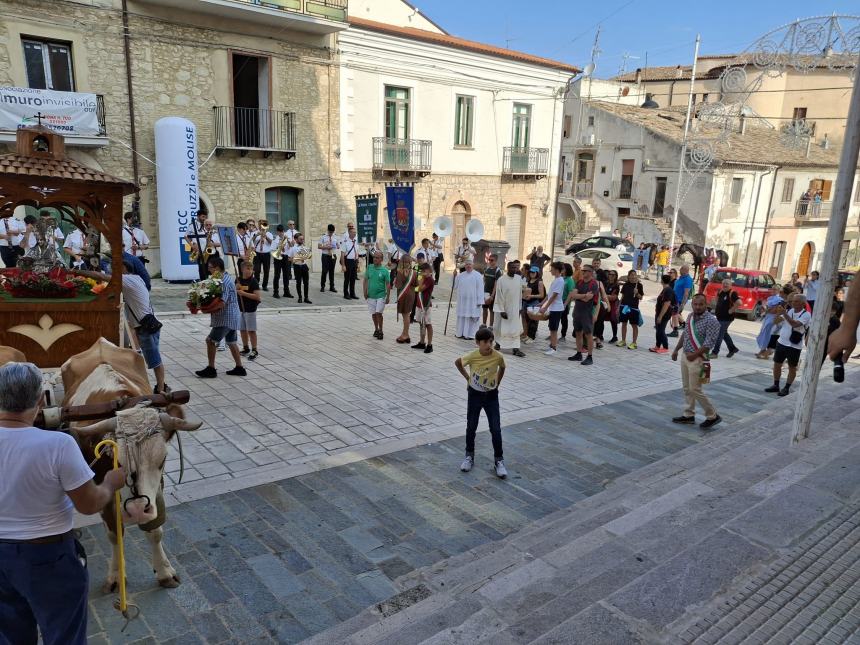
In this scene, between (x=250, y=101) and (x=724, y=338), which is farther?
(x=250, y=101)

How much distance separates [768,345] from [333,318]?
9390 millimetres

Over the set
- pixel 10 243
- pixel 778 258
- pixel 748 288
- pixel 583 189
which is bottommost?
pixel 778 258

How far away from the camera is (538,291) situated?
12.7 m

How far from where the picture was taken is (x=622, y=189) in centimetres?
3609

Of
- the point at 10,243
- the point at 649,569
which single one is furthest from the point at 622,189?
the point at 649,569

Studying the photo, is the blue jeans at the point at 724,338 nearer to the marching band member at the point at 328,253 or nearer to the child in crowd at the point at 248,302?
the child in crowd at the point at 248,302

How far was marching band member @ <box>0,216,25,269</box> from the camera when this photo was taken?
12766mm

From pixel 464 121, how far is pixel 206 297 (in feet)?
58.6

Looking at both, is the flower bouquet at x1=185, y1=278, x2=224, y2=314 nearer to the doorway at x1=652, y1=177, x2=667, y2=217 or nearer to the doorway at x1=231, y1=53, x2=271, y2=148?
the doorway at x1=231, y1=53, x2=271, y2=148

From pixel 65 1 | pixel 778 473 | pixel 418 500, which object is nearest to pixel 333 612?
pixel 418 500

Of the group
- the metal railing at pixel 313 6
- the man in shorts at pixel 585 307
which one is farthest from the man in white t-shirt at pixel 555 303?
the metal railing at pixel 313 6

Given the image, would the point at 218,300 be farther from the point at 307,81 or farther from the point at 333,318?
the point at 307,81

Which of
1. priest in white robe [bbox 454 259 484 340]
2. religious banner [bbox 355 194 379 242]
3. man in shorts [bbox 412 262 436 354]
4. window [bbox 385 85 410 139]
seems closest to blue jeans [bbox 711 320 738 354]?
priest in white robe [bbox 454 259 484 340]

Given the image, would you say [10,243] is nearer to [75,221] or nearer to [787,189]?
[75,221]
